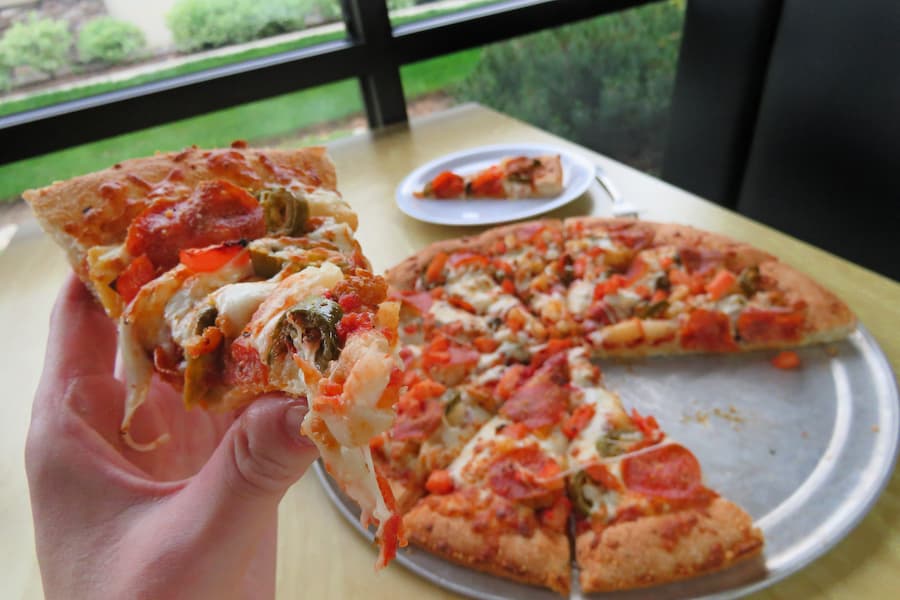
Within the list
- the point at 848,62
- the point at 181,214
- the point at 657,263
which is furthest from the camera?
the point at 848,62

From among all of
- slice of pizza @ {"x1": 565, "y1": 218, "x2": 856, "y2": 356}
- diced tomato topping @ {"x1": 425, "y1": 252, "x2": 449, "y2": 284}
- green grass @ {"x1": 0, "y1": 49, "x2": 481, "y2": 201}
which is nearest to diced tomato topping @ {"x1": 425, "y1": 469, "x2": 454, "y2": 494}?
slice of pizza @ {"x1": 565, "y1": 218, "x2": 856, "y2": 356}

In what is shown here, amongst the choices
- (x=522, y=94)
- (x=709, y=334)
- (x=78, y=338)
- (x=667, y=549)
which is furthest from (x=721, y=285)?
(x=522, y=94)

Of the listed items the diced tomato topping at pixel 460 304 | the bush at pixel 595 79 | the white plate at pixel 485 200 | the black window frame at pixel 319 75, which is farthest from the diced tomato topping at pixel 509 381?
the bush at pixel 595 79

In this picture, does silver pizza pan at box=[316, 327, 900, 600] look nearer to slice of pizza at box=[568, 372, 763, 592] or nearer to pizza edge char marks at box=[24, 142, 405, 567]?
slice of pizza at box=[568, 372, 763, 592]

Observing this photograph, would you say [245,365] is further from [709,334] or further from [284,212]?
[709,334]

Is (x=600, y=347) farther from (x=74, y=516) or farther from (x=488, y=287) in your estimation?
(x=74, y=516)

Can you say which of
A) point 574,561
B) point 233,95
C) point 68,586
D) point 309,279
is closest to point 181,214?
point 309,279
